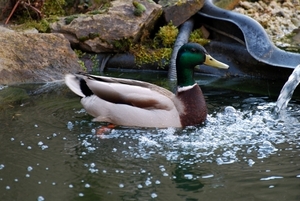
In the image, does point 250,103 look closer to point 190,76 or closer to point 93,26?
point 190,76

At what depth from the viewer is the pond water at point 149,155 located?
4277 mm

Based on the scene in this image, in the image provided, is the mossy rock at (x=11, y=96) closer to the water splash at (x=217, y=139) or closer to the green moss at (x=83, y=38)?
the water splash at (x=217, y=139)

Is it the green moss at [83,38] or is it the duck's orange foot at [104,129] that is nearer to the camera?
the duck's orange foot at [104,129]

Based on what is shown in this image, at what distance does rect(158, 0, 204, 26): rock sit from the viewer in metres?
9.27

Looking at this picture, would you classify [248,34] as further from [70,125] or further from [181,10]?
[70,125]

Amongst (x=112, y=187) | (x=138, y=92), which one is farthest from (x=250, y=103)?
(x=112, y=187)

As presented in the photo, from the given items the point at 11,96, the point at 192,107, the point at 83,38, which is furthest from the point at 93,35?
the point at 192,107

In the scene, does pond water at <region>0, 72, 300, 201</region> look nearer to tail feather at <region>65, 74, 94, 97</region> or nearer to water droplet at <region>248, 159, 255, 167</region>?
water droplet at <region>248, 159, 255, 167</region>

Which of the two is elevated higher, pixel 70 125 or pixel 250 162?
pixel 250 162

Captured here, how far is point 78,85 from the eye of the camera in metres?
6.28

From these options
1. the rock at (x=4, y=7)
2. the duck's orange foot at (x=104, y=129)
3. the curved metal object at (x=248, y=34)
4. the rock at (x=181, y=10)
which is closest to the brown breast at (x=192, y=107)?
the duck's orange foot at (x=104, y=129)

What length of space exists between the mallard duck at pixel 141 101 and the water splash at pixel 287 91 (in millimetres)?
1014

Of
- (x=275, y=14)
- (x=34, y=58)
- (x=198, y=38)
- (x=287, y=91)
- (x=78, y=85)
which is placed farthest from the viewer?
(x=275, y=14)

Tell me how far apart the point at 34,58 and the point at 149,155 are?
144 inches
